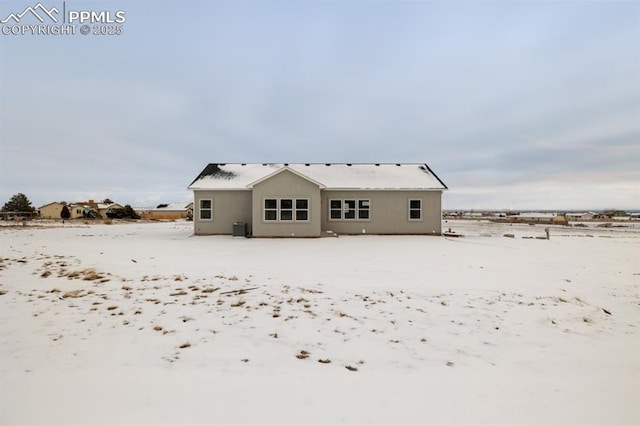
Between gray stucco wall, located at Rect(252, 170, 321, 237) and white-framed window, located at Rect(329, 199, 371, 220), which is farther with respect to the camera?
white-framed window, located at Rect(329, 199, 371, 220)

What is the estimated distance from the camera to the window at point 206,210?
66.9 ft

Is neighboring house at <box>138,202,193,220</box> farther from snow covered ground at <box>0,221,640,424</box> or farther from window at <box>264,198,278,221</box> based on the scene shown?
snow covered ground at <box>0,221,640,424</box>

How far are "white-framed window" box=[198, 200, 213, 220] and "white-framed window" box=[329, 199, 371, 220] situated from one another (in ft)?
25.7

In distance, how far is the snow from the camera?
2078 centimetres

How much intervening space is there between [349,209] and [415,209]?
14.5ft

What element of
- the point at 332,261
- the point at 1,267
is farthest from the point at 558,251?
the point at 1,267

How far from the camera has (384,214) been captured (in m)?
20.9

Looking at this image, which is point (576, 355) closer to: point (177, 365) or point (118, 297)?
point (177, 365)

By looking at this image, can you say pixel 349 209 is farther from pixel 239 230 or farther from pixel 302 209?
pixel 239 230

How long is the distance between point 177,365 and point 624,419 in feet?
15.1

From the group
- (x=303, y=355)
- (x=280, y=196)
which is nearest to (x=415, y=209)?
(x=280, y=196)

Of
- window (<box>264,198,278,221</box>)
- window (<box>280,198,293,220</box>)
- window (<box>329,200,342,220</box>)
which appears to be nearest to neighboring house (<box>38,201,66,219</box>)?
window (<box>264,198,278,221</box>)

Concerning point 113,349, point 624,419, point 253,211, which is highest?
point 253,211

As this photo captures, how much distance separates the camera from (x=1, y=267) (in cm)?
855
